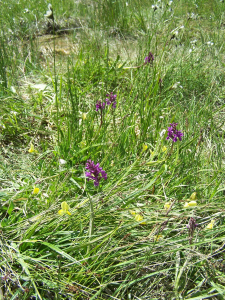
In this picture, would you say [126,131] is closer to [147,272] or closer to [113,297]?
[147,272]

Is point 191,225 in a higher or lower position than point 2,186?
higher

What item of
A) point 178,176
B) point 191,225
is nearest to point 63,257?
point 191,225

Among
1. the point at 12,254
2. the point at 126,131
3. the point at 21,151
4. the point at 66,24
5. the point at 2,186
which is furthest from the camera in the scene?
the point at 66,24

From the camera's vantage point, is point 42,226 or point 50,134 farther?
point 50,134

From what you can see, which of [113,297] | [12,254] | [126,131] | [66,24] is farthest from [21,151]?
[66,24]

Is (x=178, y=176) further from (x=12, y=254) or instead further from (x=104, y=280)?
(x=12, y=254)

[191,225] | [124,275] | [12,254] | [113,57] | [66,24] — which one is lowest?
[124,275]

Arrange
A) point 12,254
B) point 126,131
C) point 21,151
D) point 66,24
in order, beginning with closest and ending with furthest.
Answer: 1. point 12,254
2. point 126,131
3. point 21,151
4. point 66,24

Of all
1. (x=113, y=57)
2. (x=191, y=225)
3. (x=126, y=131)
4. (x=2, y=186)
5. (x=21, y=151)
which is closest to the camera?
(x=191, y=225)

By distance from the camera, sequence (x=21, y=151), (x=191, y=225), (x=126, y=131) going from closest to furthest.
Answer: (x=191, y=225) < (x=126, y=131) < (x=21, y=151)
